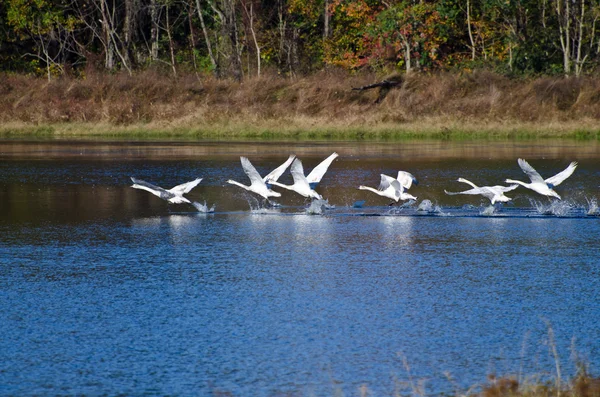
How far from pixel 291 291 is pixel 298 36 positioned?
122ft

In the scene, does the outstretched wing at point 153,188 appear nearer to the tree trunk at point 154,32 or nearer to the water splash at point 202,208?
the water splash at point 202,208

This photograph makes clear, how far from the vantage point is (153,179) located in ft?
62.5

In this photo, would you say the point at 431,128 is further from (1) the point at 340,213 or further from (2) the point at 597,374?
(2) the point at 597,374

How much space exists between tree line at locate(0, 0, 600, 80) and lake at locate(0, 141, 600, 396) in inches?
868

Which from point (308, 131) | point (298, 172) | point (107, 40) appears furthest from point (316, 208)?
point (107, 40)

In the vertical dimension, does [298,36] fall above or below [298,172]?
above

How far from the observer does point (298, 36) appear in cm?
4556

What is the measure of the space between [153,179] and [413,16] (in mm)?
22052

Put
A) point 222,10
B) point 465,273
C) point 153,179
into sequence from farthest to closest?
point 222,10
point 153,179
point 465,273

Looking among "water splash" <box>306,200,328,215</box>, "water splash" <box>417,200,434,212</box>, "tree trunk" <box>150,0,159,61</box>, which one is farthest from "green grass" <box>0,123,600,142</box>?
"water splash" <box>306,200,328,215</box>

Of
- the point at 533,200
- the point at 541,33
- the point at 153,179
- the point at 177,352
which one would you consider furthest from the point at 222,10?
the point at 177,352

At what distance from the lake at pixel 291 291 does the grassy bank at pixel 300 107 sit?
639 inches

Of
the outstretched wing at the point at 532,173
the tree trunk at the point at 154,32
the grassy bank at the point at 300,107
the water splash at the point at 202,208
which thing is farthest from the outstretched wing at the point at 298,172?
the tree trunk at the point at 154,32

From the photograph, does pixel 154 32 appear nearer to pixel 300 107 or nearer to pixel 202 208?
pixel 300 107
